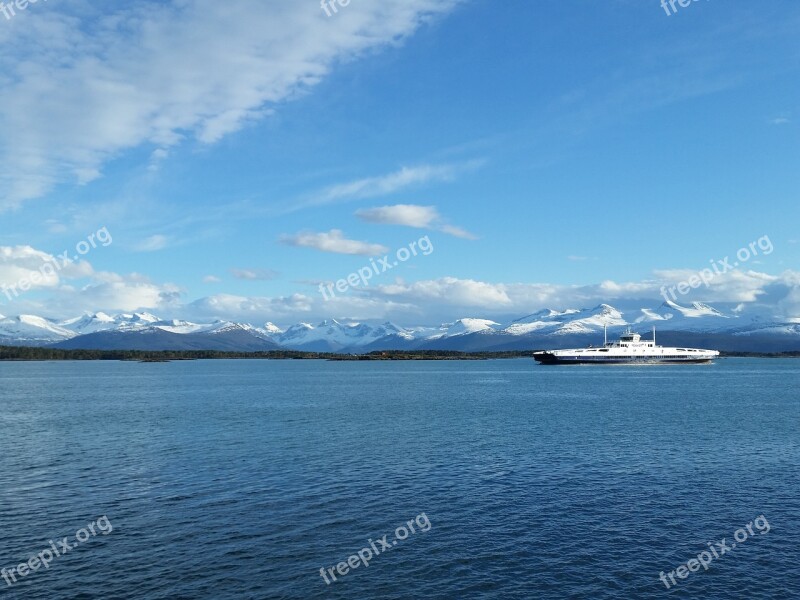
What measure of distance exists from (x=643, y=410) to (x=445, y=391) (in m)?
62.1

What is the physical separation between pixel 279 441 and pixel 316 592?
45072 mm

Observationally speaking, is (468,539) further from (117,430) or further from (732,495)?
(117,430)

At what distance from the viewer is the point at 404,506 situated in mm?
46188

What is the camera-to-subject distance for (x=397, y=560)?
3634 cm

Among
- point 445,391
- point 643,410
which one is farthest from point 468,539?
point 445,391

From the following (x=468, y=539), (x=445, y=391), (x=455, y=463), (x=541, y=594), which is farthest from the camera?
(x=445, y=391)

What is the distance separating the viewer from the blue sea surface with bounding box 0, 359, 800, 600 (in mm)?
33188

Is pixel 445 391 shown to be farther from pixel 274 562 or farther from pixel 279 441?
pixel 274 562

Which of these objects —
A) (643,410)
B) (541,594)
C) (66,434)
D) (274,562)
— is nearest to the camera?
(541,594)

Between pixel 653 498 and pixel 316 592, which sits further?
pixel 653 498

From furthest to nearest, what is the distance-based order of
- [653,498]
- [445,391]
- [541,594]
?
[445,391] < [653,498] < [541,594]

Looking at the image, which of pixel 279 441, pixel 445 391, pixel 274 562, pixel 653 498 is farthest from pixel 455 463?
pixel 445 391

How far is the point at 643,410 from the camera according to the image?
11044cm

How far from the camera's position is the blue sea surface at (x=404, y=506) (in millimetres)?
33188
